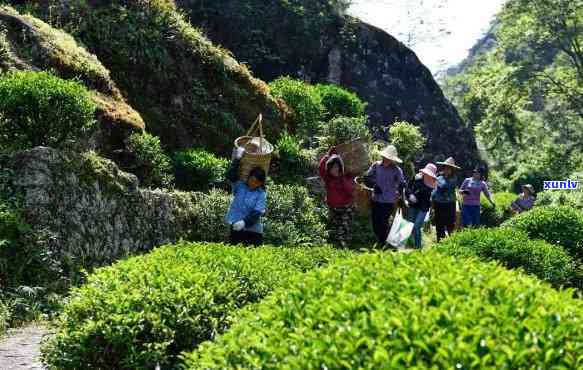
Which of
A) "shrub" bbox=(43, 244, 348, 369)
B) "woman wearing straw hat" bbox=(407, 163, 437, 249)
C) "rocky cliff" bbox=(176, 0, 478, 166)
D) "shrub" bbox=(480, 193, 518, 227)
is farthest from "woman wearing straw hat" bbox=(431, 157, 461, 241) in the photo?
"shrub" bbox=(480, 193, 518, 227)

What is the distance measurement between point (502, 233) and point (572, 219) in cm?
237

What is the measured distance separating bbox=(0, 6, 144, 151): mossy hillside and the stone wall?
1709 mm

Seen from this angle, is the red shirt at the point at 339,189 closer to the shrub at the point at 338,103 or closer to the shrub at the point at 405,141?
the shrub at the point at 338,103

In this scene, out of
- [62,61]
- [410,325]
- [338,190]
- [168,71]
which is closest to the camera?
[410,325]

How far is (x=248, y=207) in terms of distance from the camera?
8453mm

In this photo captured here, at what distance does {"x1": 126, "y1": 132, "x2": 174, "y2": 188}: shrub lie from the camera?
36.3ft

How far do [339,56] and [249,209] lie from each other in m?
18.8

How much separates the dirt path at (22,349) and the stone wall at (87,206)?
56.7 inches

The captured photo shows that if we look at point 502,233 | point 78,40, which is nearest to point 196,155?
point 78,40

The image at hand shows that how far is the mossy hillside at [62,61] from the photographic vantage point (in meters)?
10.1

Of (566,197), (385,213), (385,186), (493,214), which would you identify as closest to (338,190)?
(385,186)

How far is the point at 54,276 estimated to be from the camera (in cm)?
762

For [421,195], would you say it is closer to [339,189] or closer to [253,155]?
[339,189]

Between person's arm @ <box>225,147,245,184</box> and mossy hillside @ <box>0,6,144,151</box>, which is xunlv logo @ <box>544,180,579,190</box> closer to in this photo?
person's arm @ <box>225,147,245,184</box>
